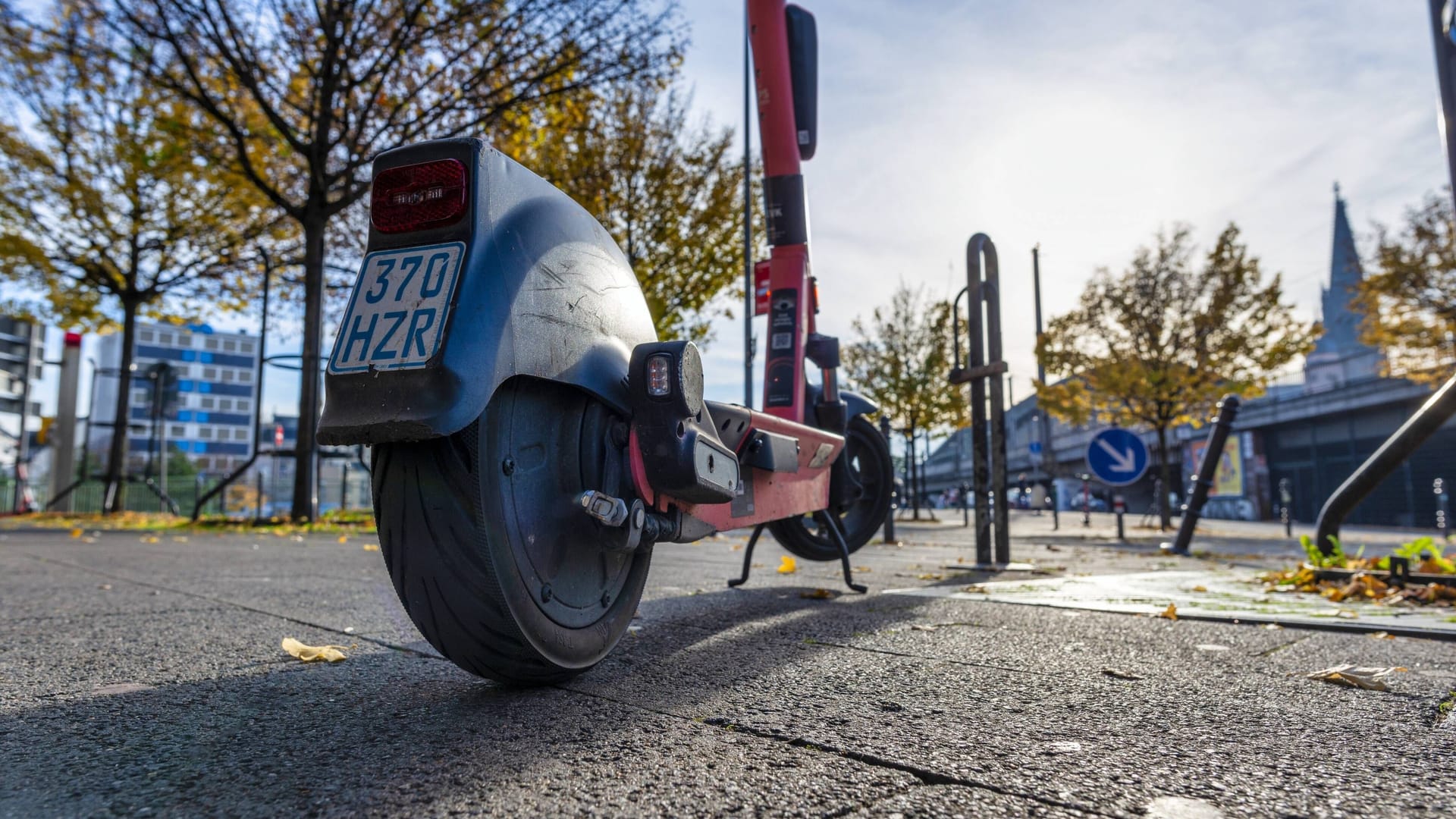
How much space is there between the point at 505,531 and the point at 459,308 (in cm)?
44

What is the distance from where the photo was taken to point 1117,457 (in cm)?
991

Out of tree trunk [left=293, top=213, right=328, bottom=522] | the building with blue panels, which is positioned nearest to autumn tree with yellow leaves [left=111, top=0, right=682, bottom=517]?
tree trunk [left=293, top=213, right=328, bottom=522]

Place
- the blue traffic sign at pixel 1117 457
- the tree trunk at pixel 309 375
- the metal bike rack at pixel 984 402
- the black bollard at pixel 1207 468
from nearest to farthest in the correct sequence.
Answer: the metal bike rack at pixel 984 402 → the black bollard at pixel 1207 468 → the blue traffic sign at pixel 1117 457 → the tree trunk at pixel 309 375

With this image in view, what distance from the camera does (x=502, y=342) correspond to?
66.9 inches

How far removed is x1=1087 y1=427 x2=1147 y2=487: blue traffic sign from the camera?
977 centimetres

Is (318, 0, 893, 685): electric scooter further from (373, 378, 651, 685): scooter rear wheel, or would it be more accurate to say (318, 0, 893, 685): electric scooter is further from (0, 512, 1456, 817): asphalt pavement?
(0, 512, 1456, 817): asphalt pavement

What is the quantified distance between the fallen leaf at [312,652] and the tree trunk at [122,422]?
16.0 meters

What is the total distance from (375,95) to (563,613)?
1264 cm

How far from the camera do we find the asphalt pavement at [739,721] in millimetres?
1308

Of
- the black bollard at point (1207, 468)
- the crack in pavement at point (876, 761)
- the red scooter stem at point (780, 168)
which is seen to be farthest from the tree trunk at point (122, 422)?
the crack in pavement at point (876, 761)

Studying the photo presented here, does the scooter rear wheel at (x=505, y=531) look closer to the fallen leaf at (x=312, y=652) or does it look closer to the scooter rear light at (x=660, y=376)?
the scooter rear light at (x=660, y=376)

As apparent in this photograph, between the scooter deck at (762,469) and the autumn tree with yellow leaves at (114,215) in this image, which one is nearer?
the scooter deck at (762,469)

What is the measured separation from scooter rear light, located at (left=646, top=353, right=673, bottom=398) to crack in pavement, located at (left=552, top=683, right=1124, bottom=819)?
2.26 ft

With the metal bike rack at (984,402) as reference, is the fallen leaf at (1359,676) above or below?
below
